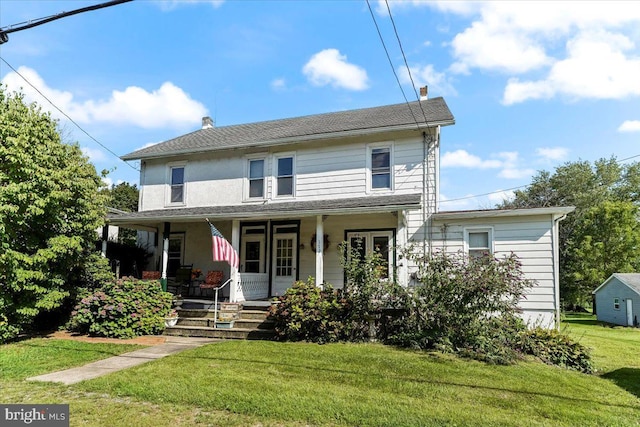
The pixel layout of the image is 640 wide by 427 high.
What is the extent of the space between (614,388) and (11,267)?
38.8 ft

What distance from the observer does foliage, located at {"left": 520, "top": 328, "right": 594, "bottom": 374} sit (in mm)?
7816

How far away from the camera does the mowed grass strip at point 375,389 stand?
4758 millimetres

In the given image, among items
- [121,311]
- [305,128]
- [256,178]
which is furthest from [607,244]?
[121,311]

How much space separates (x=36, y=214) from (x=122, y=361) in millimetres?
4132

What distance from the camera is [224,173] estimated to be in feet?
47.5

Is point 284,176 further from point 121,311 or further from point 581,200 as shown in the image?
point 581,200

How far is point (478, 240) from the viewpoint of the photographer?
1135 cm

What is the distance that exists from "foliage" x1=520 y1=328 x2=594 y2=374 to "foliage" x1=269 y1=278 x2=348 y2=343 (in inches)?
152

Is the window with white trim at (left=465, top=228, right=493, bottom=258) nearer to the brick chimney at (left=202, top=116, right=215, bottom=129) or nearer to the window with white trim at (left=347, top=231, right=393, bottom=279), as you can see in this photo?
the window with white trim at (left=347, top=231, right=393, bottom=279)

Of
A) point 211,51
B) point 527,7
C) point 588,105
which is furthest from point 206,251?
point 588,105

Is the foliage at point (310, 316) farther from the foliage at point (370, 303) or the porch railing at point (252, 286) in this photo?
the porch railing at point (252, 286)

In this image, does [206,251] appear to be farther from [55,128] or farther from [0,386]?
[0,386]

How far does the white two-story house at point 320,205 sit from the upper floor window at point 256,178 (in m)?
0.04

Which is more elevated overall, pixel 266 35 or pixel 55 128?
pixel 266 35
